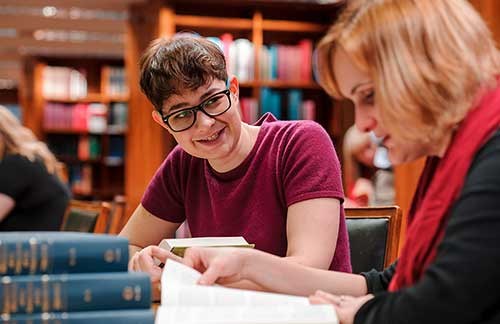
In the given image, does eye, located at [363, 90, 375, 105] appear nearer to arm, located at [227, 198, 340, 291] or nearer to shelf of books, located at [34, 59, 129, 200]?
arm, located at [227, 198, 340, 291]

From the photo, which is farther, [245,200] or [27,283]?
[245,200]

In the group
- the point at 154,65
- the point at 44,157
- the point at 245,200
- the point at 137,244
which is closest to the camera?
the point at 154,65

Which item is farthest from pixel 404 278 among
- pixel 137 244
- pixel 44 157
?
pixel 44 157

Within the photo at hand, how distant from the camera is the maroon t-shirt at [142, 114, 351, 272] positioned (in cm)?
166

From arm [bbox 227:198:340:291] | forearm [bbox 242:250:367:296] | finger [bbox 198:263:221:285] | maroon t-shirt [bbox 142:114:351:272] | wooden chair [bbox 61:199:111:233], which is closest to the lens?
finger [bbox 198:263:221:285]

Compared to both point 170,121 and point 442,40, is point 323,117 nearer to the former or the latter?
point 170,121

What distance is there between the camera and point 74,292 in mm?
963

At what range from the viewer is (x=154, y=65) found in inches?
65.9

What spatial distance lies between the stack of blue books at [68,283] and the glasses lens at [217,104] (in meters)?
0.73

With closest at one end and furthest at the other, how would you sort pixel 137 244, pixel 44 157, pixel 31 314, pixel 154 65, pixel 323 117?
pixel 31 314 < pixel 154 65 < pixel 137 244 < pixel 44 157 < pixel 323 117

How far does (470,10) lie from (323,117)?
17.8 feet

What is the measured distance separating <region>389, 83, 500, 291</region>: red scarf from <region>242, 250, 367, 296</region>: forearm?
297 millimetres

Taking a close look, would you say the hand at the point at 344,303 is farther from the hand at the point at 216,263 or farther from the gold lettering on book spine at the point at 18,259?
the gold lettering on book spine at the point at 18,259

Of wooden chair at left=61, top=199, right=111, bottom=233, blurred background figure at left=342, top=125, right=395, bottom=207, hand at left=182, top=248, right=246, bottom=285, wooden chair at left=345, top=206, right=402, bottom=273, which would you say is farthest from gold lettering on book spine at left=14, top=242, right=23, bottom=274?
blurred background figure at left=342, top=125, right=395, bottom=207
